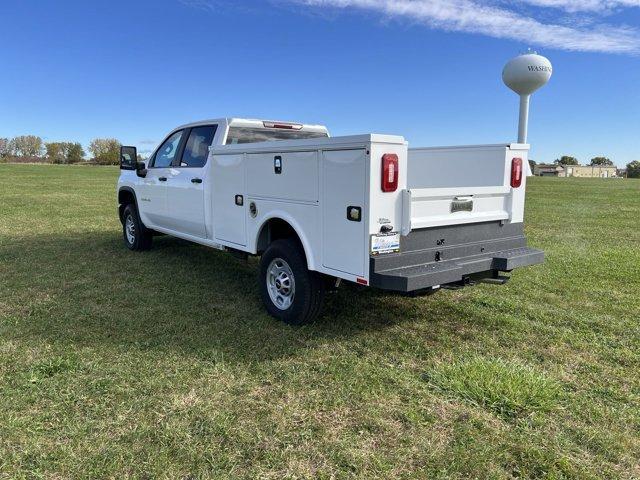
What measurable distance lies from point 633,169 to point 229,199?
10656cm

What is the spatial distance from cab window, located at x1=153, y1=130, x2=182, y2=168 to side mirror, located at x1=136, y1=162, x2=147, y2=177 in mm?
219

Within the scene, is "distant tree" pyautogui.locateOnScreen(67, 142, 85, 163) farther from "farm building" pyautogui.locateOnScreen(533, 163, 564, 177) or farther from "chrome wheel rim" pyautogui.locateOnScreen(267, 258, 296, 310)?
"chrome wheel rim" pyautogui.locateOnScreen(267, 258, 296, 310)

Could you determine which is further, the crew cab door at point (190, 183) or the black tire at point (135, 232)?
the black tire at point (135, 232)

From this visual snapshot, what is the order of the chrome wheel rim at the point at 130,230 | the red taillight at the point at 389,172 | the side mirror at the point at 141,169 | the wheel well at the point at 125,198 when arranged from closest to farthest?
the red taillight at the point at 389,172
the side mirror at the point at 141,169
the wheel well at the point at 125,198
the chrome wheel rim at the point at 130,230

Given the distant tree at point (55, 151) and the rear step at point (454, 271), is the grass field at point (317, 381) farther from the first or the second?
the distant tree at point (55, 151)

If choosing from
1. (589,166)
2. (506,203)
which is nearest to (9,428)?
(506,203)

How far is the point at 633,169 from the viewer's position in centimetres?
9344

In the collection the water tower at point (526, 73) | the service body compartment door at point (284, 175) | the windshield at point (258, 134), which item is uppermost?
the water tower at point (526, 73)

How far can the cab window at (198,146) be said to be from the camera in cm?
616

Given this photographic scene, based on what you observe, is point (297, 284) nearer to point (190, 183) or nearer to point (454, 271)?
point (454, 271)

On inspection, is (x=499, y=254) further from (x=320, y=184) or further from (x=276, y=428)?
(x=276, y=428)

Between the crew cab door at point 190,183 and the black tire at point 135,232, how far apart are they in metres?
1.39

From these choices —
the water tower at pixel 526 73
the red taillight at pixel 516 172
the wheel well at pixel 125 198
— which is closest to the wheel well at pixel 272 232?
the red taillight at pixel 516 172

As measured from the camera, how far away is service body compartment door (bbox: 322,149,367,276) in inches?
150
